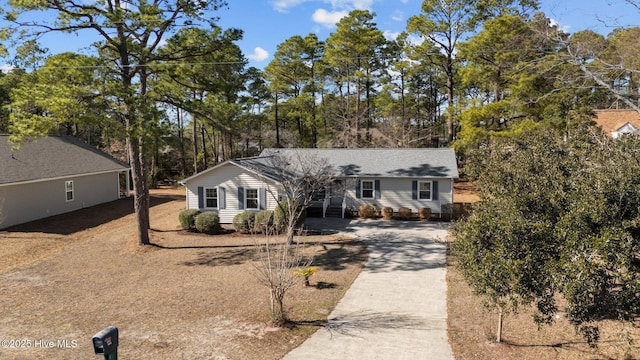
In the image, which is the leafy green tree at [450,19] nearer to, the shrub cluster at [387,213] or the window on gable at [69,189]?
the shrub cluster at [387,213]

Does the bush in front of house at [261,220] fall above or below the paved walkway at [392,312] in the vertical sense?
above

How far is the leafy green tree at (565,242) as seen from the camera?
19.3 ft

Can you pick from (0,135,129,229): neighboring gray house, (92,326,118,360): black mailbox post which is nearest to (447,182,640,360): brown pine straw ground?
(92,326,118,360): black mailbox post

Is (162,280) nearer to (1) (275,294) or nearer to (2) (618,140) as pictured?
(1) (275,294)

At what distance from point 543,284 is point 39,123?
50.0ft

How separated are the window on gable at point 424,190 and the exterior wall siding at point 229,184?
8403 millimetres

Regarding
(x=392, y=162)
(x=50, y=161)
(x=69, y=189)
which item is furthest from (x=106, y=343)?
(x=50, y=161)

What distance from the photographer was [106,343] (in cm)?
489

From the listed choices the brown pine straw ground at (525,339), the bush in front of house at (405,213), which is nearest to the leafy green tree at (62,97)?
the brown pine straw ground at (525,339)

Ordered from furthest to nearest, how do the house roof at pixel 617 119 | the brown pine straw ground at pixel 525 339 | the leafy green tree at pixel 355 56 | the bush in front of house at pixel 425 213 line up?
the house roof at pixel 617 119, the leafy green tree at pixel 355 56, the bush in front of house at pixel 425 213, the brown pine straw ground at pixel 525 339

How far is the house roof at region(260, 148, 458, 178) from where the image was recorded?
22812 mm

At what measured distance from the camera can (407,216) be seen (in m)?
22.5

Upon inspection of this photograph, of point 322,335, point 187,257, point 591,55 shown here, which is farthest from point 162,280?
point 591,55

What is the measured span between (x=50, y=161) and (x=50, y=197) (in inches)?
97.6
